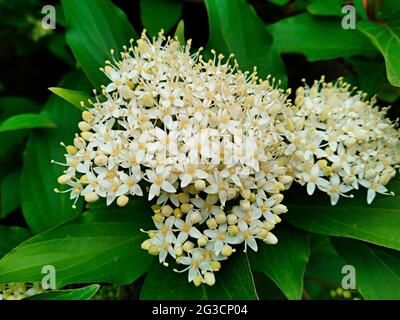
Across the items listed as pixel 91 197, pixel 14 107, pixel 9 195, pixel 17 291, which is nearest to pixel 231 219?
pixel 91 197

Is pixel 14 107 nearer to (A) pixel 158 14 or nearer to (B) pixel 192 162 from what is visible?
(A) pixel 158 14

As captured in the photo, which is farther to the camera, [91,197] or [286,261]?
[286,261]

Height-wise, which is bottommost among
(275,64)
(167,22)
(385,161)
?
(385,161)

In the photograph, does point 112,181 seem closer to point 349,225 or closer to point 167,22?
point 349,225

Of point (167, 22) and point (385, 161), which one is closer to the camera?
point (385, 161)

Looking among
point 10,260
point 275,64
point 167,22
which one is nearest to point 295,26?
point 275,64

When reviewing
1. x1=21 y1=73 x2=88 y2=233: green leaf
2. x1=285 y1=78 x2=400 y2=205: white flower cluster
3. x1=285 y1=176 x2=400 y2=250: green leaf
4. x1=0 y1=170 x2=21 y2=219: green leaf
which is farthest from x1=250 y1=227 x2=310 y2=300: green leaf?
x1=0 y1=170 x2=21 y2=219: green leaf

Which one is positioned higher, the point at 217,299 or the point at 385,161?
the point at 385,161
